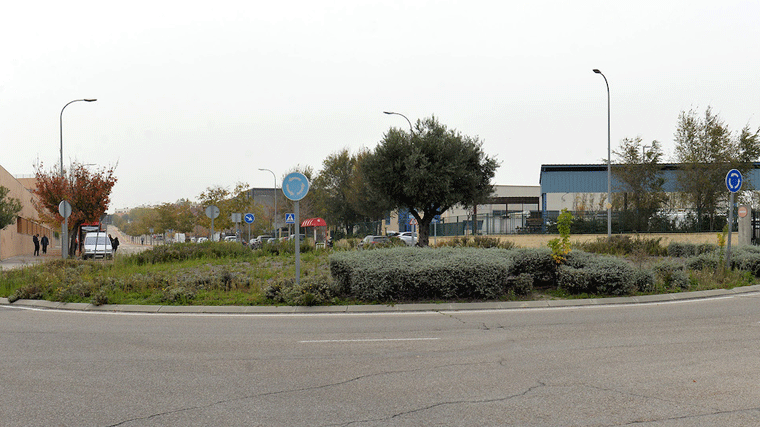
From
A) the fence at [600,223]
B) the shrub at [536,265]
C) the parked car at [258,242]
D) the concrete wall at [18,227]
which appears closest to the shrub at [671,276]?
the shrub at [536,265]

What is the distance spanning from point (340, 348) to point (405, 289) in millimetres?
4461

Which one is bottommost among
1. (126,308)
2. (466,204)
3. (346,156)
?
(126,308)

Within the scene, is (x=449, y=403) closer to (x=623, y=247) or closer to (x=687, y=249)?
(x=687, y=249)

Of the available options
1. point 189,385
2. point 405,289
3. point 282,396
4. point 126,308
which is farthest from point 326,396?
point 126,308

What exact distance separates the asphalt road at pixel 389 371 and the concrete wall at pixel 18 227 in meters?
37.2

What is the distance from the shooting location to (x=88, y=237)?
39.2m

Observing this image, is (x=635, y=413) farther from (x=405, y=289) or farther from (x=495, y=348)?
(x=405, y=289)

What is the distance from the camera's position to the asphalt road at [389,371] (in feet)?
16.1

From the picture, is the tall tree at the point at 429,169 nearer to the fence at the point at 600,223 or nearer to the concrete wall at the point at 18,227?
the fence at the point at 600,223

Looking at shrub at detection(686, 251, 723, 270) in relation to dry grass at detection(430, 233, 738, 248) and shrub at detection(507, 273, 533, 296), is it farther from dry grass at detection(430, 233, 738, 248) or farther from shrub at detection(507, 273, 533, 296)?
dry grass at detection(430, 233, 738, 248)

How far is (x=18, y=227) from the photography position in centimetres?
5141

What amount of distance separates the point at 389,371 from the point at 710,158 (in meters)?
33.7

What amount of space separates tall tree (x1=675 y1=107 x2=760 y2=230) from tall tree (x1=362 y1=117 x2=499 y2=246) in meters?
12.4

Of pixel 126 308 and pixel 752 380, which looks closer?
pixel 752 380
